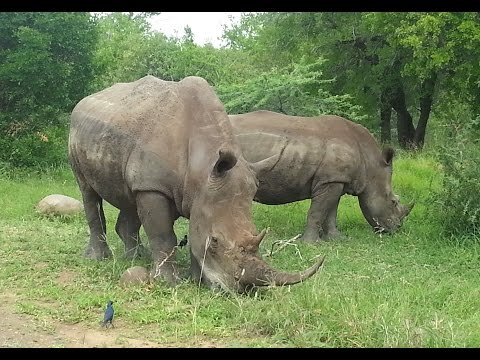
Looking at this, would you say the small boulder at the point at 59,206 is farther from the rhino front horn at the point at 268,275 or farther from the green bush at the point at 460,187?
the rhino front horn at the point at 268,275

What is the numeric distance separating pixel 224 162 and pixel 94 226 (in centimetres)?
275

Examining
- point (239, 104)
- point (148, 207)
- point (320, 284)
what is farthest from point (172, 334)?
point (239, 104)

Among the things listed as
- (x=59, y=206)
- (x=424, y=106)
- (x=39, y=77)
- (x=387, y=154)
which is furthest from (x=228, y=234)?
(x=424, y=106)

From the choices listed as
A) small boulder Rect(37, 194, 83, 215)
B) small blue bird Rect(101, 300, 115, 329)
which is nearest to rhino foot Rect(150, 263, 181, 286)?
small blue bird Rect(101, 300, 115, 329)

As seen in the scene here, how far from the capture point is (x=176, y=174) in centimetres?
718

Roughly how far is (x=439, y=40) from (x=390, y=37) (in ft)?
7.32

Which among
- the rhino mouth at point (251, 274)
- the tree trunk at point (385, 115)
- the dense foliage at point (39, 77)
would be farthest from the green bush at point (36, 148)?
the rhino mouth at point (251, 274)

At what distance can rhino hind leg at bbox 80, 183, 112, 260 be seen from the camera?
8.77 meters

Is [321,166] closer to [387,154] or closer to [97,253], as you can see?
[387,154]

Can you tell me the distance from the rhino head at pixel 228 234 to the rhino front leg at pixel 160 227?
0.32m

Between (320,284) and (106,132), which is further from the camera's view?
(106,132)

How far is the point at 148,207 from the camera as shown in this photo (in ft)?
24.0

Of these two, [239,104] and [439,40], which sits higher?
[439,40]
